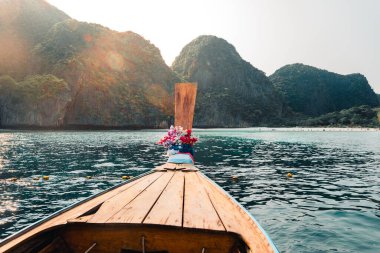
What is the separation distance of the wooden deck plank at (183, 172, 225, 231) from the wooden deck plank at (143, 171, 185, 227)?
0.13 metres

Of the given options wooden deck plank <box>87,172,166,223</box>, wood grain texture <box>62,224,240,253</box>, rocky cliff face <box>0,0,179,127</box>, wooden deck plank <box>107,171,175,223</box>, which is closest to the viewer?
wood grain texture <box>62,224,240,253</box>

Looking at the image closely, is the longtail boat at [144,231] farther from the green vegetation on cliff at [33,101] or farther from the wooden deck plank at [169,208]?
the green vegetation on cliff at [33,101]

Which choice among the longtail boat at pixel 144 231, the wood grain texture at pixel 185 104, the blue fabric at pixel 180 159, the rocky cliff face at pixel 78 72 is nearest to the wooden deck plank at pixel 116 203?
the longtail boat at pixel 144 231

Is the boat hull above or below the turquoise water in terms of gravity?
above

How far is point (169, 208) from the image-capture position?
5.79 meters

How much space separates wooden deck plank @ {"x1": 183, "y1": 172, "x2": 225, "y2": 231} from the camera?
192 inches

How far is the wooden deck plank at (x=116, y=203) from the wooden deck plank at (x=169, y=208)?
0.65 metres

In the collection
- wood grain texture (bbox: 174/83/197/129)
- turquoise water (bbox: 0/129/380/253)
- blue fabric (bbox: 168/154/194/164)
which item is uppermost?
wood grain texture (bbox: 174/83/197/129)

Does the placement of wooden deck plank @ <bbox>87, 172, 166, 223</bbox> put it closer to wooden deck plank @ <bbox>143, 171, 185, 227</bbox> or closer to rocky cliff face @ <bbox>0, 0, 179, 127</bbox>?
wooden deck plank @ <bbox>143, 171, 185, 227</bbox>

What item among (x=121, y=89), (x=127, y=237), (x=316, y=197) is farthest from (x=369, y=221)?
(x=121, y=89)

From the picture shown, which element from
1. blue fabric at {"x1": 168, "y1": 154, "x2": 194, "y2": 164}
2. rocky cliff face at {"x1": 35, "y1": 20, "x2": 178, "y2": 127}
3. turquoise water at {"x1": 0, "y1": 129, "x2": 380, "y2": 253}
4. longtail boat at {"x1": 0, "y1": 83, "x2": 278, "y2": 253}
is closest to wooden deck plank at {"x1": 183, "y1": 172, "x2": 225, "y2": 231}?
longtail boat at {"x1": 0, "y1": 83, "x2": 278, "y2": 253}

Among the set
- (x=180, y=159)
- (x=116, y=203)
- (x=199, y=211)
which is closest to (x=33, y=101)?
(x=180, y=159)

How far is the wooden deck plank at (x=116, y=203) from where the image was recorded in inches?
202

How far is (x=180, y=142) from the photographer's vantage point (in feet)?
47.6
